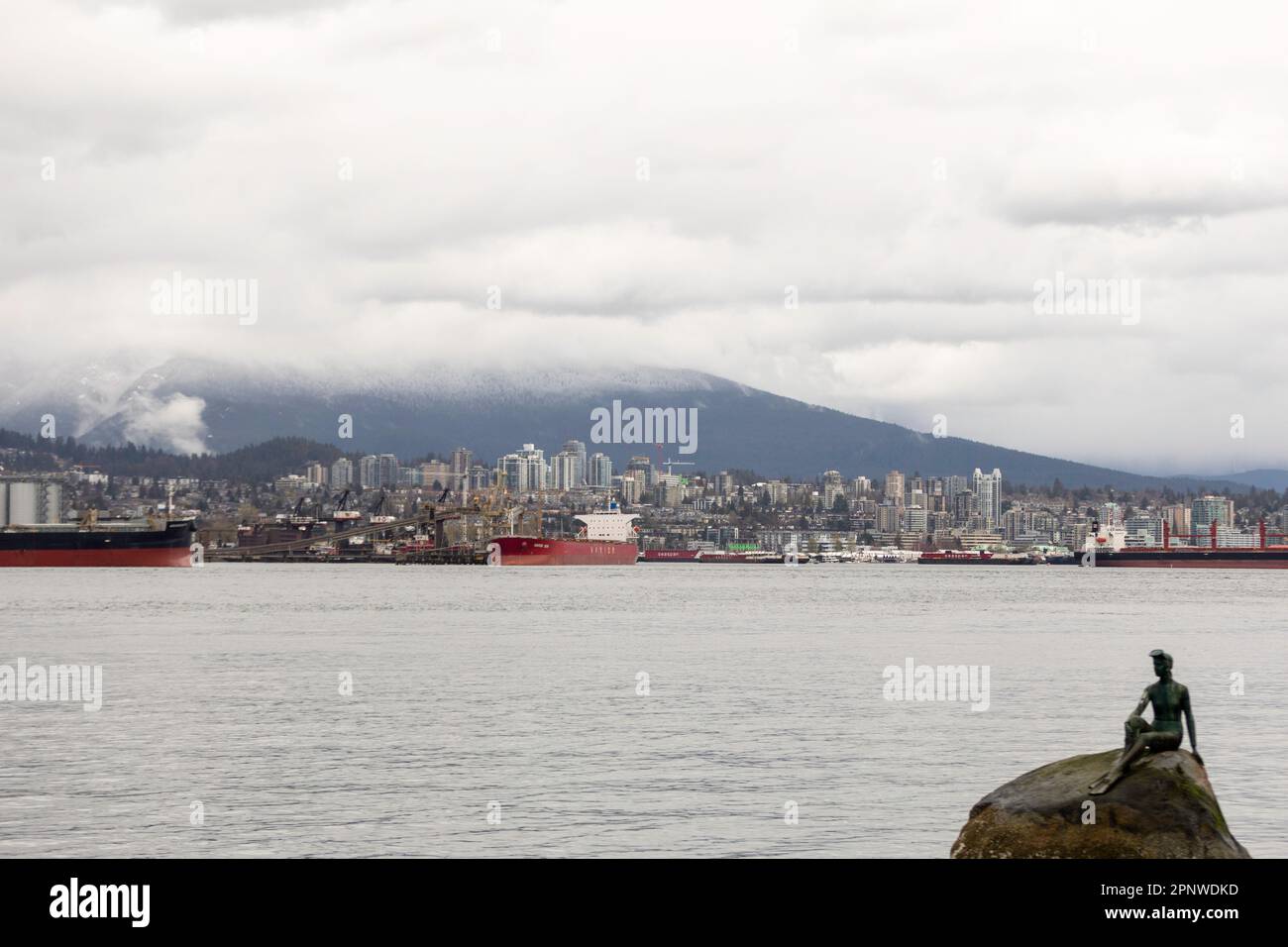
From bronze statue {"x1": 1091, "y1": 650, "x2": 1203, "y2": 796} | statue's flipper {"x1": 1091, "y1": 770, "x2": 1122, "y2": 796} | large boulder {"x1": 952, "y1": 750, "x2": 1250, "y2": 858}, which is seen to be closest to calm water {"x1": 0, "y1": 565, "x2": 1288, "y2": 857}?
large boulder {"x1": 952, "y1": 750, "x2": 1250, "y2": 858}

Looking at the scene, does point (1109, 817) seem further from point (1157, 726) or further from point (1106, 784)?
point (1157, 726)

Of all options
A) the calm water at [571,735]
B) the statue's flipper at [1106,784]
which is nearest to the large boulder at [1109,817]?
the statue's flipper at [1106,784]

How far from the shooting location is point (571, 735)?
113ft

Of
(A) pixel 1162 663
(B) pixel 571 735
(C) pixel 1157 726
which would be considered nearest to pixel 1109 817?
(C) pixel 1157 726

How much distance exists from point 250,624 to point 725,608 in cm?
3469

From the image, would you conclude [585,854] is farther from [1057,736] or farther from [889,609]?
[889,609]

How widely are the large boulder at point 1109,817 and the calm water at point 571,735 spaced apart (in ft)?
16.0

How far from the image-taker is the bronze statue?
16.3 metres

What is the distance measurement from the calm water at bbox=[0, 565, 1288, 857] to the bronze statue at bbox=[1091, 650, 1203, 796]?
17.7ft

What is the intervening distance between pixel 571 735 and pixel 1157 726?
62.6 ft

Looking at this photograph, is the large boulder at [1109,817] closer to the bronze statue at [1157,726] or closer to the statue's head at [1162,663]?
the bronze statue at [1157,726]

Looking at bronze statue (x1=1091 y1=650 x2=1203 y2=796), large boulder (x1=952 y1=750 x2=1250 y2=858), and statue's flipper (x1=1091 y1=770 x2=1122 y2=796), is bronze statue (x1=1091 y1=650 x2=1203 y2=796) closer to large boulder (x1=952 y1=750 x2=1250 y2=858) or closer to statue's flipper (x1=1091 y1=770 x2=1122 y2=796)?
statue's flipper (x1=1091 y1=770 x2=1122 y2=796)
